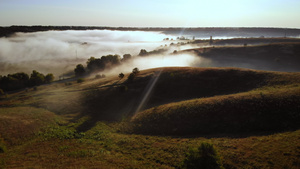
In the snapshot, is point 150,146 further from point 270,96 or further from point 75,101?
point 75,101

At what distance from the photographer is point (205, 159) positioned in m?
20.4

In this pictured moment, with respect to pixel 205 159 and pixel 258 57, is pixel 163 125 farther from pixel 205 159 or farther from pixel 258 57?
pixel 258 57

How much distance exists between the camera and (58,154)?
31.8 meters

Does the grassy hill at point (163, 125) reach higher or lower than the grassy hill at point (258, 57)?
lower

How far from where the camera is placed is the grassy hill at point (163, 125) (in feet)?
89.7

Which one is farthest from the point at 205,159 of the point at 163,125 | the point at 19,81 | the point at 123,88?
the point at 19,81

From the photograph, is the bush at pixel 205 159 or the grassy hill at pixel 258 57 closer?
the bush at pixel 205 159

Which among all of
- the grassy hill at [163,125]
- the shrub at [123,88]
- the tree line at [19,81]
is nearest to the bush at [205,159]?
the grassy hill at [163,125]

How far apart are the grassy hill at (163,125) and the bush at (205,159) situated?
17.5 ft

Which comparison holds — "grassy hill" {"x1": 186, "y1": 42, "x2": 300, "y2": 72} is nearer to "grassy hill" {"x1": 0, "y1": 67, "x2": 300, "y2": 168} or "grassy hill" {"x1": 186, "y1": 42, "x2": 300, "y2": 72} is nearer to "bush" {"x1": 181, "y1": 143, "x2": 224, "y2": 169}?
"grassy hill" {"x1": 0, "y1": 67, "x2": 300, "y2": 168}

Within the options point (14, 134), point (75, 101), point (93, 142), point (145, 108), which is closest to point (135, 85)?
point (145, 108)

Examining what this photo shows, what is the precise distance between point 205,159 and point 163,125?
2110 centimetres

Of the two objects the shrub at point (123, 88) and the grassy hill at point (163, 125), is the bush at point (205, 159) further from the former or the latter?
the shrub at point (123, 88)

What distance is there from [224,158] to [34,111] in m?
55.8
